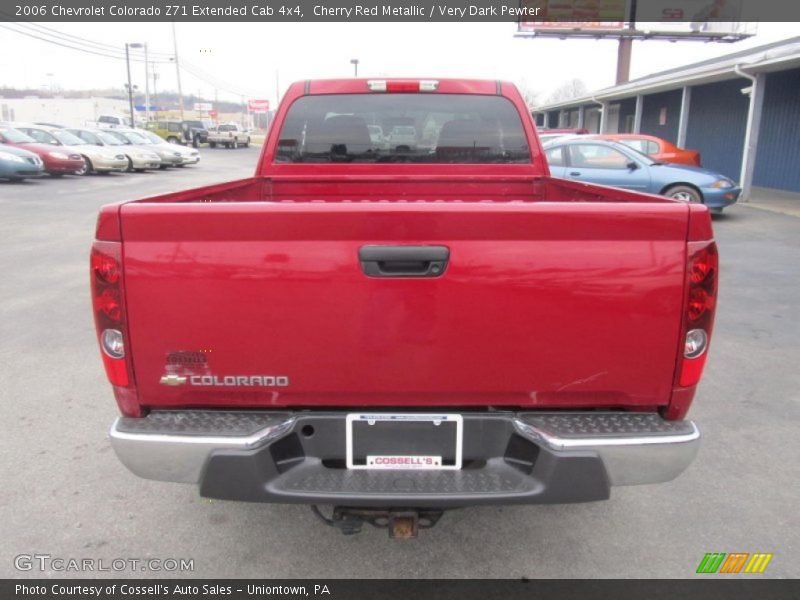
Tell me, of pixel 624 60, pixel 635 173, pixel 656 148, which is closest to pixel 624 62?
pixel 624 60

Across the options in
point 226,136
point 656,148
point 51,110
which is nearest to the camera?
point 656,148

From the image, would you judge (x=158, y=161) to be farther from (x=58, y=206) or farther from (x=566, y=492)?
(x=566, y=492)

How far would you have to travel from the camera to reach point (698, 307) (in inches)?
87.4

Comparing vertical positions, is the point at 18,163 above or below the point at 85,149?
below

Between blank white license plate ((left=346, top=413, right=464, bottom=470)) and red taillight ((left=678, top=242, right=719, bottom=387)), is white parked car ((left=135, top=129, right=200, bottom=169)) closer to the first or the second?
blank white license plate ((left=346, top=413, right=464, bottom=470))

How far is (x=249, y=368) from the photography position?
2.26 metres

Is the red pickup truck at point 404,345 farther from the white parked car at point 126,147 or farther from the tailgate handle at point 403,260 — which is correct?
the white parked car at point 126,147

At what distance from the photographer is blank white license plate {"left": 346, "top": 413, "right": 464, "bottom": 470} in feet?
7.52

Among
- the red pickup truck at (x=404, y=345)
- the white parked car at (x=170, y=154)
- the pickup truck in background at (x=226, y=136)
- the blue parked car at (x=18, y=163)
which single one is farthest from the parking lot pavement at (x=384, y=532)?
the pickup truck in background at (x=226, y=136)

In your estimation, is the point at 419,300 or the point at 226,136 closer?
the point at 419,300

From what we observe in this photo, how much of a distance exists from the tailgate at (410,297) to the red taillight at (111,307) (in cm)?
5

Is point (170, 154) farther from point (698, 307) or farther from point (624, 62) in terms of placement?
point (698, 307)

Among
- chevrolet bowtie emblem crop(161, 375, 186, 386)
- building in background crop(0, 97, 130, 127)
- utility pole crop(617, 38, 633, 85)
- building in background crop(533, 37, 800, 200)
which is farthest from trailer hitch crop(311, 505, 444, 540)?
building in background crop(0, 97, 130, 127)

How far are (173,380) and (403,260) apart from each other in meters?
0.93
